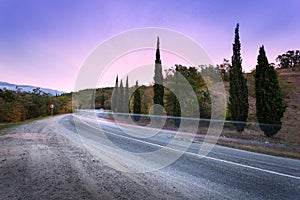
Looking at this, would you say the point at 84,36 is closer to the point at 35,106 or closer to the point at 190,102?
the point at 190,102

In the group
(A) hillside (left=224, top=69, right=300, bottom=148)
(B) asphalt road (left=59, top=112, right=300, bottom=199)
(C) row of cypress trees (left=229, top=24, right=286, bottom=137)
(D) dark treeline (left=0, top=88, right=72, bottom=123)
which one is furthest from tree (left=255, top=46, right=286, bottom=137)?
(D) dark treeline (left=0, top=88, right=72, bottom=123)

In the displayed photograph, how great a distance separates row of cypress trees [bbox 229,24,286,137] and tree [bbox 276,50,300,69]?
2055 inches

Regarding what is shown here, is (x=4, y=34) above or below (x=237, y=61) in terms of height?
above

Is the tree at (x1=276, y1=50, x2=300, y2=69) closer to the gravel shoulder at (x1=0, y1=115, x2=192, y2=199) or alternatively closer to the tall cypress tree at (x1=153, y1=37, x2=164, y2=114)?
the tall cypress tree at (x1=153, y1=37, x2=164, y2=114)

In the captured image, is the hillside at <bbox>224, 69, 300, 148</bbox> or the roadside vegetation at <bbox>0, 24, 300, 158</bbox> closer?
the hillside at <bbox>224, 69, 300, 148</bbox>

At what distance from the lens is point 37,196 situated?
7.88 ft

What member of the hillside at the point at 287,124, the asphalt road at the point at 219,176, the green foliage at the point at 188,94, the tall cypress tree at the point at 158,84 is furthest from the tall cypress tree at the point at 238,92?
the asphalt road at the point at 219,176

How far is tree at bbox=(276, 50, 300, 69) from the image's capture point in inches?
2092

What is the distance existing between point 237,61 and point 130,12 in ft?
30.1

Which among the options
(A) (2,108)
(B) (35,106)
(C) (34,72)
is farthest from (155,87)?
(B) (35,106)

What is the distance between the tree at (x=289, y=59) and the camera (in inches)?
2092

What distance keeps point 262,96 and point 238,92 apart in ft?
6.25

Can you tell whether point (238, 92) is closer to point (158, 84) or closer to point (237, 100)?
point (237, 100)

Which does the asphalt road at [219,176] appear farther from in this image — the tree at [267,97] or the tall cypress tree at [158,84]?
the tall cypress tree at [158,84]
